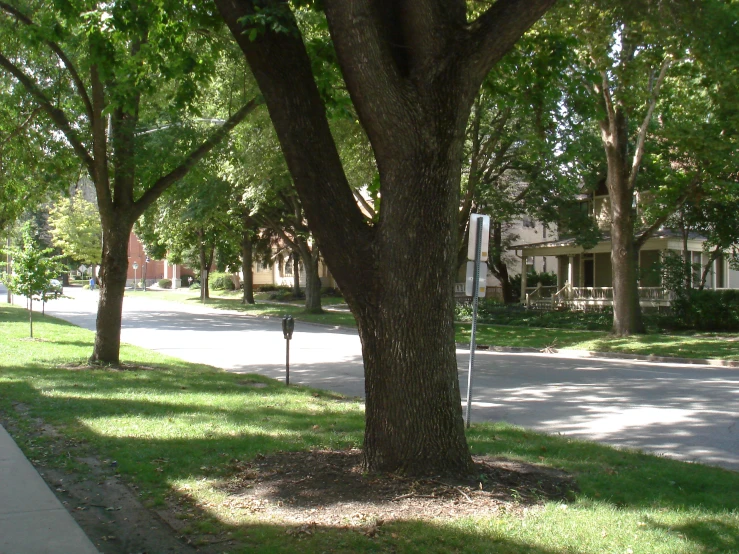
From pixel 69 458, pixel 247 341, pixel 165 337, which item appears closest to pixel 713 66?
pixel 69 458

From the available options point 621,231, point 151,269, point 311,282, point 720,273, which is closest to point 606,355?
point 621,231

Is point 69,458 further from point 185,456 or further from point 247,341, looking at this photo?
point 247,341

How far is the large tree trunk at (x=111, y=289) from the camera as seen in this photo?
1387 centimetres

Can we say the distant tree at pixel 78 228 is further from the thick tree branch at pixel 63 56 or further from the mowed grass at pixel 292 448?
the mowed grass at pixel 292 448

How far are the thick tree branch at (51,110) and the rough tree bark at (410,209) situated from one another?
8922mm

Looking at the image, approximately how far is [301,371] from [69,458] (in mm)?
8387

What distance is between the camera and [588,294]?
112 ft

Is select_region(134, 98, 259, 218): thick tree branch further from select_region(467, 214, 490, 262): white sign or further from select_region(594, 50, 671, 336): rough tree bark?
select_region(594, 50, 671, 336): rough tree bark

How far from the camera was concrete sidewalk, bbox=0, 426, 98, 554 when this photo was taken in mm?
4926

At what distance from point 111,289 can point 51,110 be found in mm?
3574

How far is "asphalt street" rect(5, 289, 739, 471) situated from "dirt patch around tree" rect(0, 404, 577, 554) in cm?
301

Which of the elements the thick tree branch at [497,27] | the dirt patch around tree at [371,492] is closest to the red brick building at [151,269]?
the dirt patch around tree at [371,492]

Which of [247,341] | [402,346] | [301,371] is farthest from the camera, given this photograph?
[247,341]

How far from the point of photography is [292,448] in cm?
748
